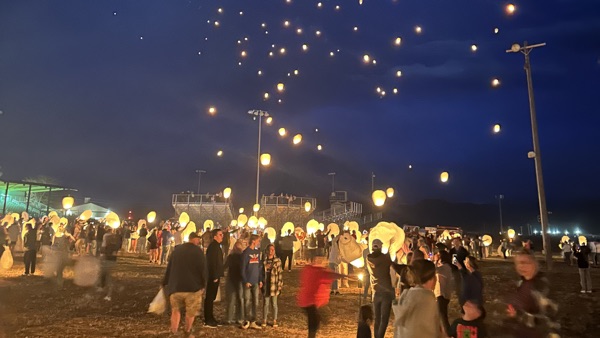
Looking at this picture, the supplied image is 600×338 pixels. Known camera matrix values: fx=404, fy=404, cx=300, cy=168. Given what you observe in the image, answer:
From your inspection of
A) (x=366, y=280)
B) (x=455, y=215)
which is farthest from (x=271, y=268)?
(x=455, y=215)

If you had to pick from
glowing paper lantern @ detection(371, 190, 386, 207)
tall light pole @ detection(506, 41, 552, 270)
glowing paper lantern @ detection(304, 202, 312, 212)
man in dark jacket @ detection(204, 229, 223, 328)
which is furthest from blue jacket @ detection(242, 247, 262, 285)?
glowing paper lantern @ detection(304, 202, 312, 212)

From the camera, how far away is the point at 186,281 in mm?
6531

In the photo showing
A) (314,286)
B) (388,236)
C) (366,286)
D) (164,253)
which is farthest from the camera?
(164,253)

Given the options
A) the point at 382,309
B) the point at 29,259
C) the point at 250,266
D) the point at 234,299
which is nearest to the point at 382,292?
the point at 382,309

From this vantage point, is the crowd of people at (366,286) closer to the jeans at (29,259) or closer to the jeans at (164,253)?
the jeans at (29,259)

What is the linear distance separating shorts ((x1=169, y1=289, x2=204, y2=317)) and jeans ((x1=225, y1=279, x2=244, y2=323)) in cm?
163

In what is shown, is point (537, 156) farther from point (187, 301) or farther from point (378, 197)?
point (187, 301)

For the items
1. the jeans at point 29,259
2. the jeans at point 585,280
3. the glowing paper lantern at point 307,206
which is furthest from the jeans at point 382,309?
the glowing paper lantern at point 307,206

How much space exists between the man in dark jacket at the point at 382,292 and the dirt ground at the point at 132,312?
1.38 m

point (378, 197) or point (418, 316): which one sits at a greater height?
point (378, 197)

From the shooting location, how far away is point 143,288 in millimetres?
12094

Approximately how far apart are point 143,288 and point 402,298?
10185mm

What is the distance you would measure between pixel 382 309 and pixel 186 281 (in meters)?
3.29

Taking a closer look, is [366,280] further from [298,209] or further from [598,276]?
[298,209]
